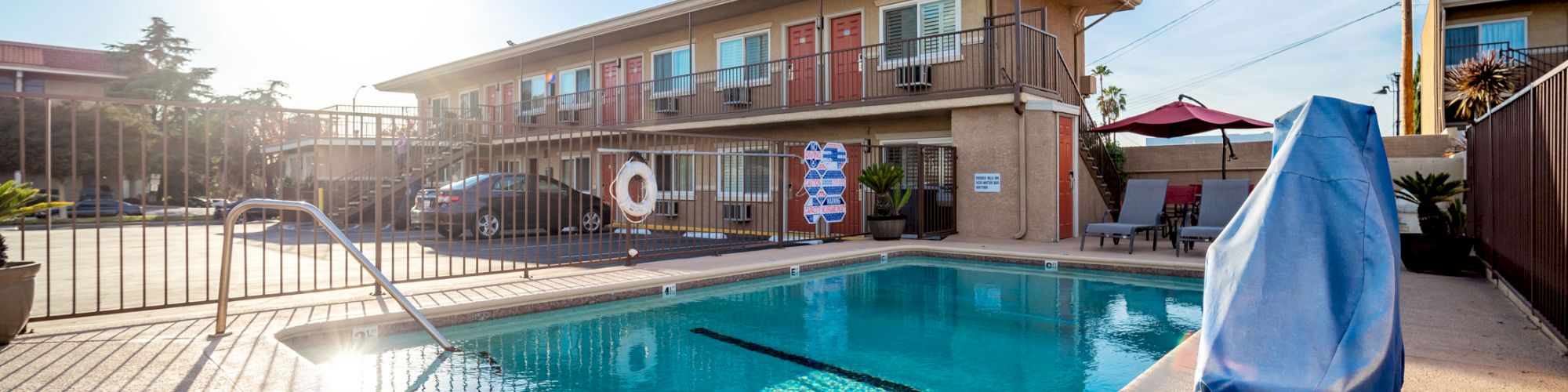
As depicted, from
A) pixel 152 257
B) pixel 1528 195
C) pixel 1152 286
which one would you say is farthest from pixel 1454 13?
pixel 152 257

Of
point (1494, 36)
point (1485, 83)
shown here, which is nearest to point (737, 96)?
point (1485, 83)

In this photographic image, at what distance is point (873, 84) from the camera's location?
42.2 feet

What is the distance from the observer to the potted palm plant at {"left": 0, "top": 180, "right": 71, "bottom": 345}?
12.3 feet

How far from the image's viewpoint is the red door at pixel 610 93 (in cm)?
1747

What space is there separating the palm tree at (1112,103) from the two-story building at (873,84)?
2711 cm

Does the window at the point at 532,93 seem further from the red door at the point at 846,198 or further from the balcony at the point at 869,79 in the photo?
the red door at the point at 846,198

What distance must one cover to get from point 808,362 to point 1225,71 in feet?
108

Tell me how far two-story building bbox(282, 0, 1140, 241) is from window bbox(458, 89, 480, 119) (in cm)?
442

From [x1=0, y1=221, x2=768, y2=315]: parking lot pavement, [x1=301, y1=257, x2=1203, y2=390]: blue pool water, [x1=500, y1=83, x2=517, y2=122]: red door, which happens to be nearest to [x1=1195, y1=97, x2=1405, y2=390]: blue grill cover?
[x1=301, y1=257, x2=1203, y2=390]: blue pool water

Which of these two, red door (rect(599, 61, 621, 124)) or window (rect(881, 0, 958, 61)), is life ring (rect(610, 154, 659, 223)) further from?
red door (rect(599, 61, 621, 124))

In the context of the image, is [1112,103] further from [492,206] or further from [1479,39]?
[492,206]

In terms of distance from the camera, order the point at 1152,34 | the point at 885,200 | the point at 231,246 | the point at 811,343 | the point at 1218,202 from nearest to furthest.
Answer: the point at 231,246
the point at 811,343
the point at 1218,202
the point at 885,200
the point at 1152,34

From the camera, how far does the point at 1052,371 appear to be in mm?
4227

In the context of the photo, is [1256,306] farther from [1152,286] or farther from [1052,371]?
[1152,286]
